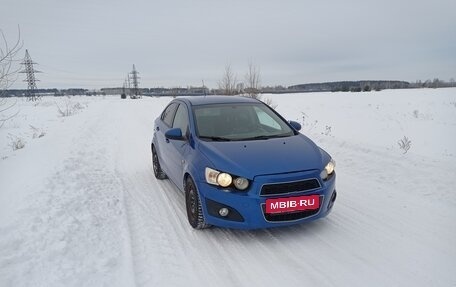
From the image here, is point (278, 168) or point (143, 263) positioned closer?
point (143, 263)

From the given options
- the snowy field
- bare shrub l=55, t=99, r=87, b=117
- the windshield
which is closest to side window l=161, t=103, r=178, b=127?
the windshield

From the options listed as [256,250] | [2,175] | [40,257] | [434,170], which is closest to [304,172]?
[256,250]

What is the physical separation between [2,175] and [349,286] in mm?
6316

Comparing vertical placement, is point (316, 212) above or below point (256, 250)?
above

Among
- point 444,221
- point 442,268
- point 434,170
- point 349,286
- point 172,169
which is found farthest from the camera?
point 434,170

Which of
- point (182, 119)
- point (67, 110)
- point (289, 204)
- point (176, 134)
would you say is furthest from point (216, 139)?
point (67, 110)

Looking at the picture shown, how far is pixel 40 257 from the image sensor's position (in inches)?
129

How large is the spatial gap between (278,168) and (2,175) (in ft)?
18.0

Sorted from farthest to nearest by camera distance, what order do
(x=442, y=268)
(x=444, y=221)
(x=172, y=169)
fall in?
(x=172, y=169) → (x=444, y=221) → (x=442, y=268)

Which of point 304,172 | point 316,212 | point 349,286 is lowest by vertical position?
point 349,286

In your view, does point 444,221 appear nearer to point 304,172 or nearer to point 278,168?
point 304,172

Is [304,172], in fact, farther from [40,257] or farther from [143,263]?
[40,257]

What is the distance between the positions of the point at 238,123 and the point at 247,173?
1.51 metres

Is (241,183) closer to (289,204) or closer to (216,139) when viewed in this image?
(289,204)
